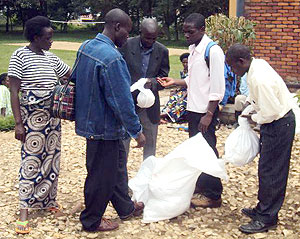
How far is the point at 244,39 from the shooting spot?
8234 mm

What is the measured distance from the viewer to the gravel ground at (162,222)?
4.10 metres

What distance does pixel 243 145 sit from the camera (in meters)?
4.14

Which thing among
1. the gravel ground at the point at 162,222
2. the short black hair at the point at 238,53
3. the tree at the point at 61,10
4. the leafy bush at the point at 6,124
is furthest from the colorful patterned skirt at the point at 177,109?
the tree at the point at 61,10

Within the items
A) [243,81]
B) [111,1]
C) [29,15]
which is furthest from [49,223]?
[29,15]

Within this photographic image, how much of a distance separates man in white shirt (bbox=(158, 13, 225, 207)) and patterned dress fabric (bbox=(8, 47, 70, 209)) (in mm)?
1178

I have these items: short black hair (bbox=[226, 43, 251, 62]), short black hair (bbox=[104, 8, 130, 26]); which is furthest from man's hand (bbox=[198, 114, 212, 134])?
short black hair (bbox=[104, 8, 130, 26])

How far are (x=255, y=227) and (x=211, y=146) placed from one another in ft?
2.79

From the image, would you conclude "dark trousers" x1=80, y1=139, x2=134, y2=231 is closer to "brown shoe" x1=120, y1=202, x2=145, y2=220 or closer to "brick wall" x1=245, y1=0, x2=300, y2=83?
"brown shoe" x1=120, y1=202, x2=145, y2=220

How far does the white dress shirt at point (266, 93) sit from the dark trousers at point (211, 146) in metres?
0.67

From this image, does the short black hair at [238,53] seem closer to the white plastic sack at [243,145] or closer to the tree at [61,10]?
the white plastic sack at [243,145]

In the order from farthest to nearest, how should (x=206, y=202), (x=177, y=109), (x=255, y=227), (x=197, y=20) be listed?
1. (x=177, y=109)
2. (x=206, y=202)
3. (x=197, y=20)
4. (x=255, y=227)

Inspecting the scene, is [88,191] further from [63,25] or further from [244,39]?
[63,25]

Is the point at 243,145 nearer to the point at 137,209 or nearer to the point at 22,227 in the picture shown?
the point at 137,209

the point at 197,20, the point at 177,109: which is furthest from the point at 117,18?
the point at 177,109
